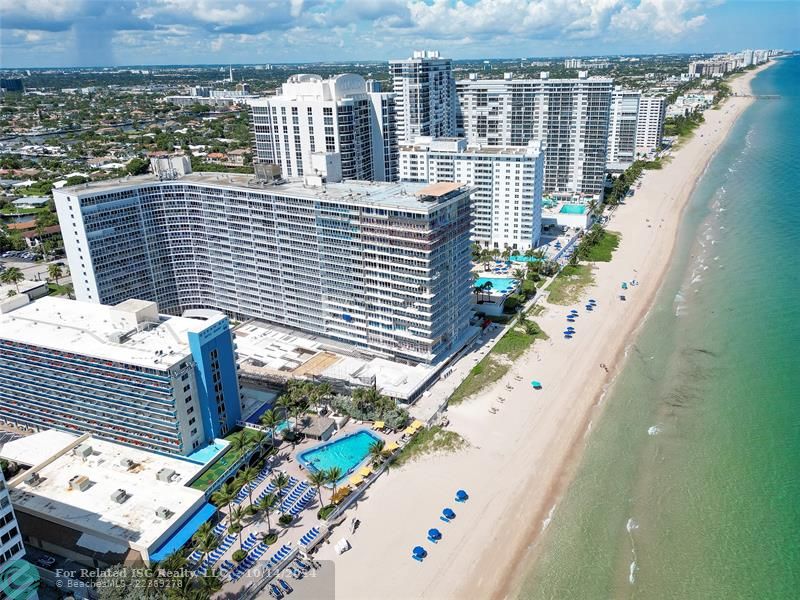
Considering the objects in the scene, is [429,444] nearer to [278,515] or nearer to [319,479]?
[319,479]

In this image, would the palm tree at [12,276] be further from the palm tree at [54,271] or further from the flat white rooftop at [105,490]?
the flat white rooftop at [105,490]

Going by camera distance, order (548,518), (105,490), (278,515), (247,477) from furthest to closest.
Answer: (548,518) < (278,515) < (105,490) < (247,477)

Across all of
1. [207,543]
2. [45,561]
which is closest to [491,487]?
[207,543]

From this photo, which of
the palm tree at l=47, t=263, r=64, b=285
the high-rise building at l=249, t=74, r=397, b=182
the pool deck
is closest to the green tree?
the pool deck

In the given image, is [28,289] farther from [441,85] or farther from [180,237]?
[441,85]

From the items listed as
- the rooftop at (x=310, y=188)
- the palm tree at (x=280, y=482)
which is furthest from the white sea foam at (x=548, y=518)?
the rooftop at (x=310, y=188)

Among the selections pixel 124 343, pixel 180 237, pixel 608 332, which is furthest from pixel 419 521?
pixel 180 237
